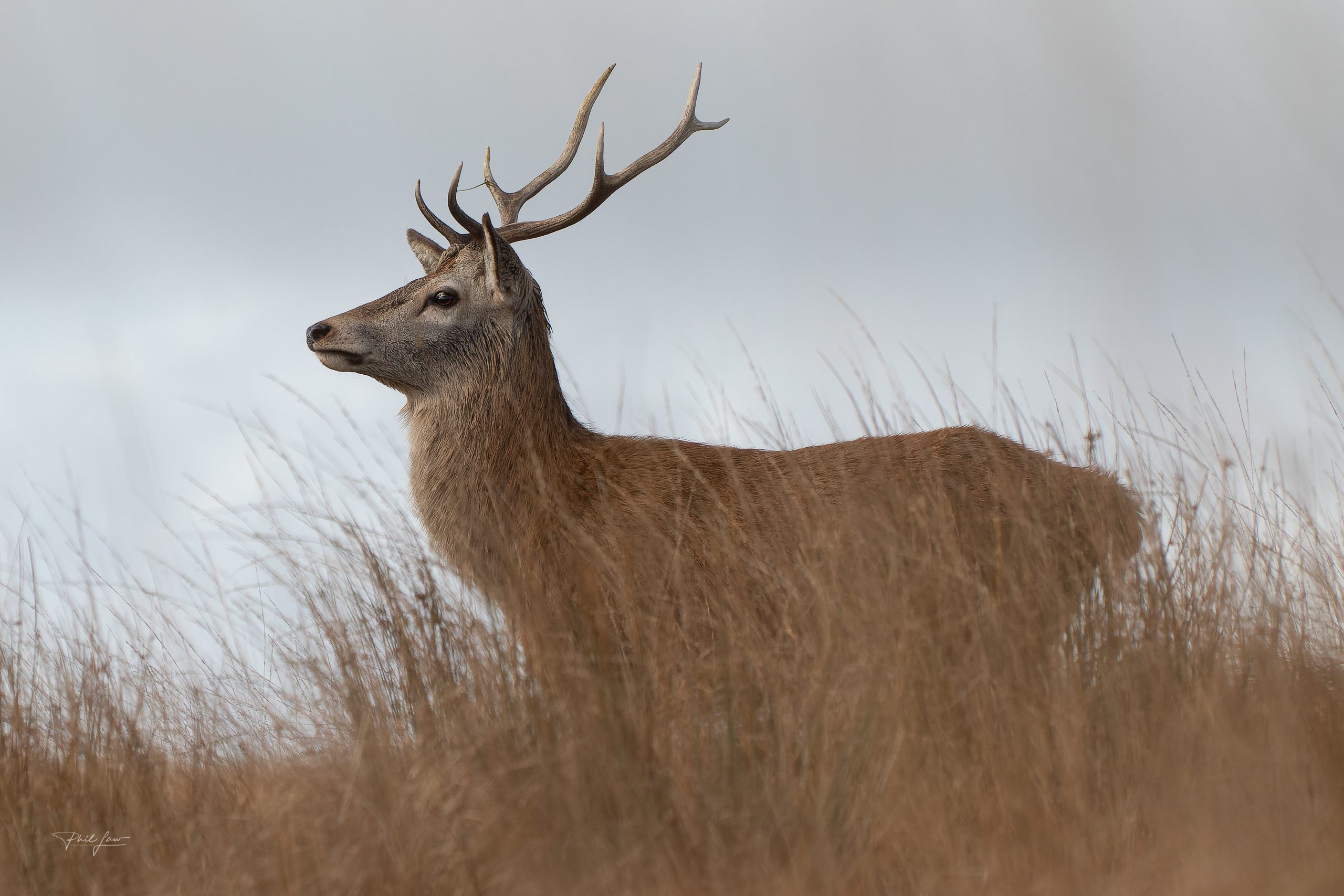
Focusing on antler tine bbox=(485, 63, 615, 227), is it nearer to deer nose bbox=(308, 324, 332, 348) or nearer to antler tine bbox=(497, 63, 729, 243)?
antler tine bbox=(497, 63, 729, 243)

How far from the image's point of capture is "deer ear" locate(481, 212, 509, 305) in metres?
4.82

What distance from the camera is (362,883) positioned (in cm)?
231

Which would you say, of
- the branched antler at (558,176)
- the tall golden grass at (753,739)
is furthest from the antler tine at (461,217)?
the tall golden grass at (753,739)

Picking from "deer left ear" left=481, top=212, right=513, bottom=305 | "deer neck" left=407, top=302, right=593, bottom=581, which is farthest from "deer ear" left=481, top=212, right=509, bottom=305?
"deer neck" left=407, top=302, right=593, bottom=581

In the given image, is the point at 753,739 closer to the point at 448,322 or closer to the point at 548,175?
the point at 448,322

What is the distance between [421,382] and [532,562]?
1.27m

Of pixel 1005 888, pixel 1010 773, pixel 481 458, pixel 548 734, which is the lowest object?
pixel 1005 888

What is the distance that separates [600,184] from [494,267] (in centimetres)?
84

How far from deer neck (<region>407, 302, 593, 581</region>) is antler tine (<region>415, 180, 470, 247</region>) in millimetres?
584

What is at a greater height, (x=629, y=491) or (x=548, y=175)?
(x=548, y=175)

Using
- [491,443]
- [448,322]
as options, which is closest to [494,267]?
[448,322]

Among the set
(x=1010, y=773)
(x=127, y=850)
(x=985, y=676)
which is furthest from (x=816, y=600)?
(x=127, y=850)

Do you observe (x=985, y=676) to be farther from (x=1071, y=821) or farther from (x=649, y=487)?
(x=649, y=487)

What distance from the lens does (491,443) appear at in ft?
15.8
